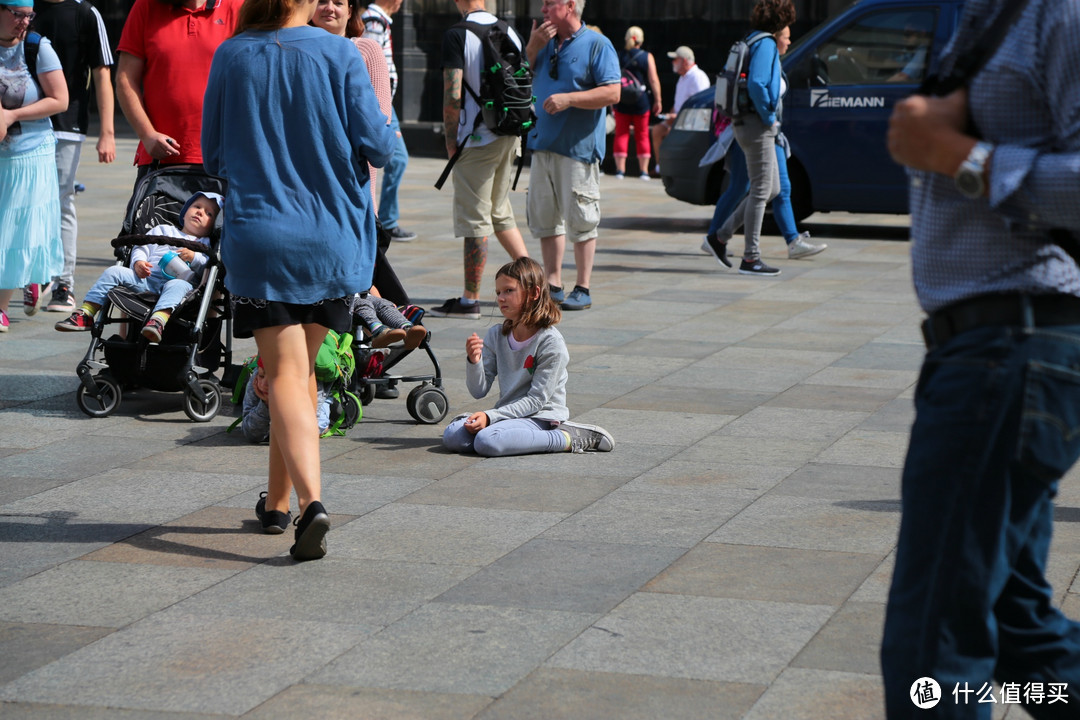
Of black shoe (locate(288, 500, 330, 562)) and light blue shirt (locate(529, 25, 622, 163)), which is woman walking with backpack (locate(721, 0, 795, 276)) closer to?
light blue shirt (locate(529, 25, 622, 163))

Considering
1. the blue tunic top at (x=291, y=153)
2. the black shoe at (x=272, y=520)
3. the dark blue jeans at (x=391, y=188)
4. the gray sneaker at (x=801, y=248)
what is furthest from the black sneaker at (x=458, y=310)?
the blue tunic top at (x=291, y=153)

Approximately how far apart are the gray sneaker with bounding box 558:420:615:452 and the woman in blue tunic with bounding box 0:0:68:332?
13.1 ft

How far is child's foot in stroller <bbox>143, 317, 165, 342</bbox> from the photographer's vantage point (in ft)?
21.9

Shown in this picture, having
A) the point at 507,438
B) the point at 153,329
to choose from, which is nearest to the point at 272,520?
the point at 507,438

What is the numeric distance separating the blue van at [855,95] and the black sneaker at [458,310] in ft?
17.5

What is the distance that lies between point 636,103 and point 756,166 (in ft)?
28.5

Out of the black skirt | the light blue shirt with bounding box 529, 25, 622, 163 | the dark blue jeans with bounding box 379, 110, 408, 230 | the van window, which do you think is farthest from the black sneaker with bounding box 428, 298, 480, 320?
the van window

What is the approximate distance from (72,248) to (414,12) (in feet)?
52.4

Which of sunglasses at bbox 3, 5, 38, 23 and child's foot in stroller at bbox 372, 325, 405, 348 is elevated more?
sunglasses at bbox 3, 5, 38, 23

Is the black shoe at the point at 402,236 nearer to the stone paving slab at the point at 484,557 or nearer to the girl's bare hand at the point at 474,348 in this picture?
the stone paving slab at the point at 484,557

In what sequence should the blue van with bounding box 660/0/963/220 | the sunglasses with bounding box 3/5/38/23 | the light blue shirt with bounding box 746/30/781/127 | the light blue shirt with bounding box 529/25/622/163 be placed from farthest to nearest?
the blue van with bounding box 660/0/963/220 < the light blue shirt with bounding box 746/30/781/127 < the light blue shirt with bounding box 529/25/622/163 < the sunglasses with bounding box 3/5/38/23

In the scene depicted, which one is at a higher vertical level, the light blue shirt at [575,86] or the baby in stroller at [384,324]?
the light blue shirt at [575,86]

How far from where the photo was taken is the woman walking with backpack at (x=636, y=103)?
66.1 feet

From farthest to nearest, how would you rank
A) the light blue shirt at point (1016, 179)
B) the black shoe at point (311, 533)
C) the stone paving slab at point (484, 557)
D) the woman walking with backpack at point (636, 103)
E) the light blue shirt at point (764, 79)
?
1. the woman walking with backpack at point (636, 103)
2. the light blue shirt at point (764, 79)
3. the black shoe at point (311, 533)
4. the stone paving slab at point (484, 557)
5. the light blue shirt at point (1016, 179)
